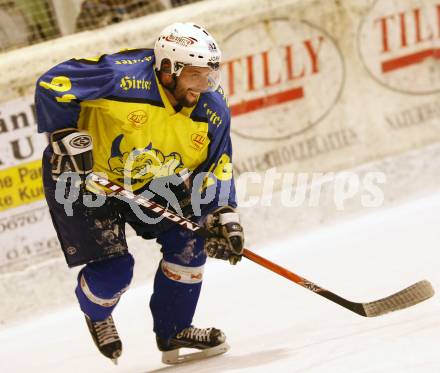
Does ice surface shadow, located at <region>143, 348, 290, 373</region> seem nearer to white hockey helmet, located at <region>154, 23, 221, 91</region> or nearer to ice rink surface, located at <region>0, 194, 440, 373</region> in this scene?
ice rink surface, located at <region>0, 194, 440, 373</region>

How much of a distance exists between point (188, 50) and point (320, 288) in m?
1.12

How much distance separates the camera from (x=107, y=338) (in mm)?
4012

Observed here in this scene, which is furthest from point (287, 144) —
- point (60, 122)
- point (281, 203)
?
point (60, 122)

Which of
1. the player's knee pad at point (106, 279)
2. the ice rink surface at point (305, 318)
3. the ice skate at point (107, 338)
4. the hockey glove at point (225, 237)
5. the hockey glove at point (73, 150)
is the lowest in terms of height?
the ice rink surface at point (305, 318)

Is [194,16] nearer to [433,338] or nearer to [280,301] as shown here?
[280,301]

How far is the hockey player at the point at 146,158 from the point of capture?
3.66m

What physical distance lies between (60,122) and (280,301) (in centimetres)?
172

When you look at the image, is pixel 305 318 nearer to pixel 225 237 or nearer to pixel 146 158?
pixel 225 237

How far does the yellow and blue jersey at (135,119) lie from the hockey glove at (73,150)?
1.7 inches

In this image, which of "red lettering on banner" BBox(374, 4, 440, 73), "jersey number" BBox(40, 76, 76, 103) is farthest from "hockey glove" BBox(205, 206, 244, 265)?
"red lettering on banner" BBox(374, 4, 440, 73)

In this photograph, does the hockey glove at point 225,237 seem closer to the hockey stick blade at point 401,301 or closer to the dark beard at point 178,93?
the dark beard at point 178,93

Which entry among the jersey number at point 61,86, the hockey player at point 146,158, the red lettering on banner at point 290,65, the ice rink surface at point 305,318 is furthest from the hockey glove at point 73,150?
the red lettering on banner at point 290,65

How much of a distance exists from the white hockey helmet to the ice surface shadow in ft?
3.45

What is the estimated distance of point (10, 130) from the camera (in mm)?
5164
